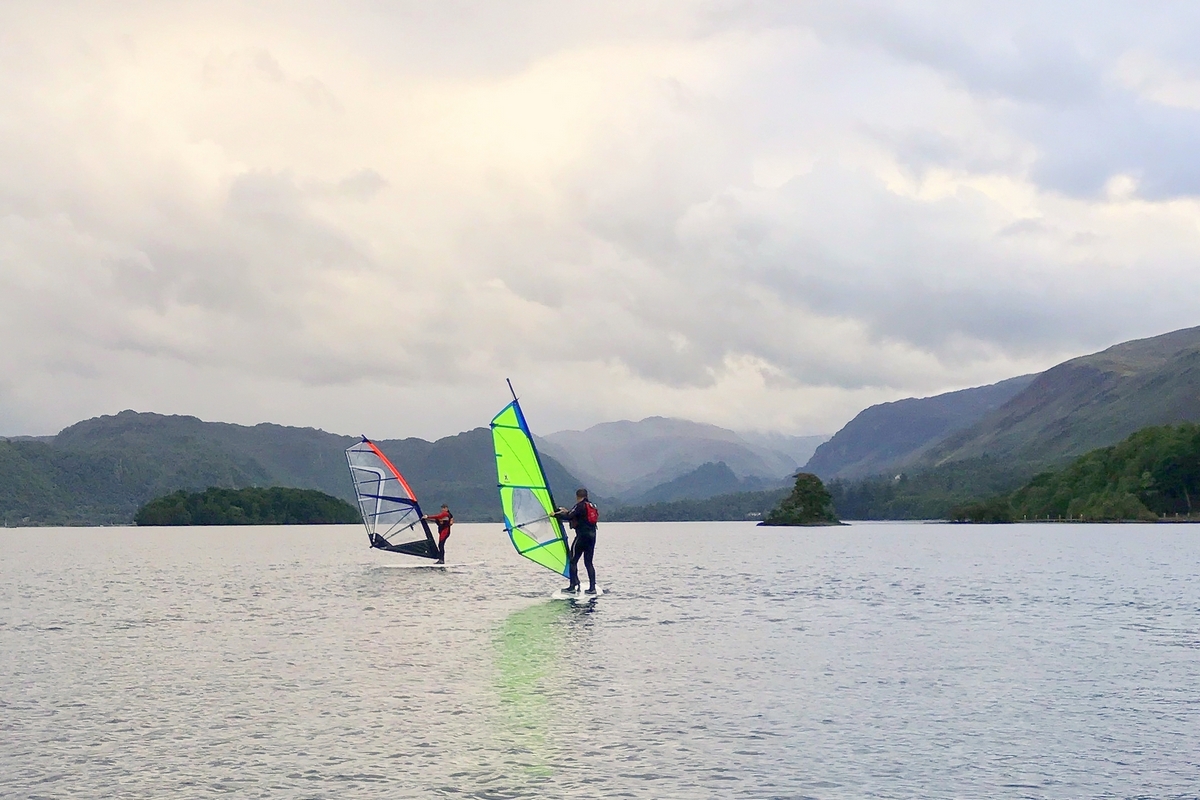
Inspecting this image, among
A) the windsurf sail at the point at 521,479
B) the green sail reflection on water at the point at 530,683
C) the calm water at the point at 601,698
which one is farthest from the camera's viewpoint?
the windsurf sail at the point at 521,479

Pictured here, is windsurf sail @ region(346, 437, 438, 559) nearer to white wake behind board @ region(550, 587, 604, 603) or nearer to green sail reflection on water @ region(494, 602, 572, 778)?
white wake behind board @ region(550, 587, 604, 603)

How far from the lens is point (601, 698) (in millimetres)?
23656

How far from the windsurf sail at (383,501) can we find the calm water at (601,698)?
19049mm

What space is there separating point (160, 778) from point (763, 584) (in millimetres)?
49279

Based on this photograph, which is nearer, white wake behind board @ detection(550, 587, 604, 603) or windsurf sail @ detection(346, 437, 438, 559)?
white wake behind board @ detection(550, 587, 604, 603)

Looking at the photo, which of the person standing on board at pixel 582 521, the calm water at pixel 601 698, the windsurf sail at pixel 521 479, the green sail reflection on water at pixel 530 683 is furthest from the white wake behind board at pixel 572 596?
the green sail reflection on water at pixel 530 683

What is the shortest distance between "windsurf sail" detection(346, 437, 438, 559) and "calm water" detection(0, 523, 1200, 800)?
19.0 m

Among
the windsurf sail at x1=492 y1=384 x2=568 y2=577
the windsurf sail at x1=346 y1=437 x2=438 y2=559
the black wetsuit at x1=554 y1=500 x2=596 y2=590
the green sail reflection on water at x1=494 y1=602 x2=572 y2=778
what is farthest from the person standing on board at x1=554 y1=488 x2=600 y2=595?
the windsurf sail at x1=346 y1=437 x2=438 y2=559

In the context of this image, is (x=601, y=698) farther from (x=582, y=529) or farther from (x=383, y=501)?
(x=383, y=501)

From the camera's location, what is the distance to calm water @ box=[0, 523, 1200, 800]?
55.9 ft

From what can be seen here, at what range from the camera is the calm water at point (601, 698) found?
17.0 m

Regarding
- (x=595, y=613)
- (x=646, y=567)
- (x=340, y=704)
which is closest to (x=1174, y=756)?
(x=340, y=704)

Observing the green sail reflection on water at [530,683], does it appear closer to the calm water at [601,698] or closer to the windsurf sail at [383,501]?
the calm water at [601,698]

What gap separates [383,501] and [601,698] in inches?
1848
